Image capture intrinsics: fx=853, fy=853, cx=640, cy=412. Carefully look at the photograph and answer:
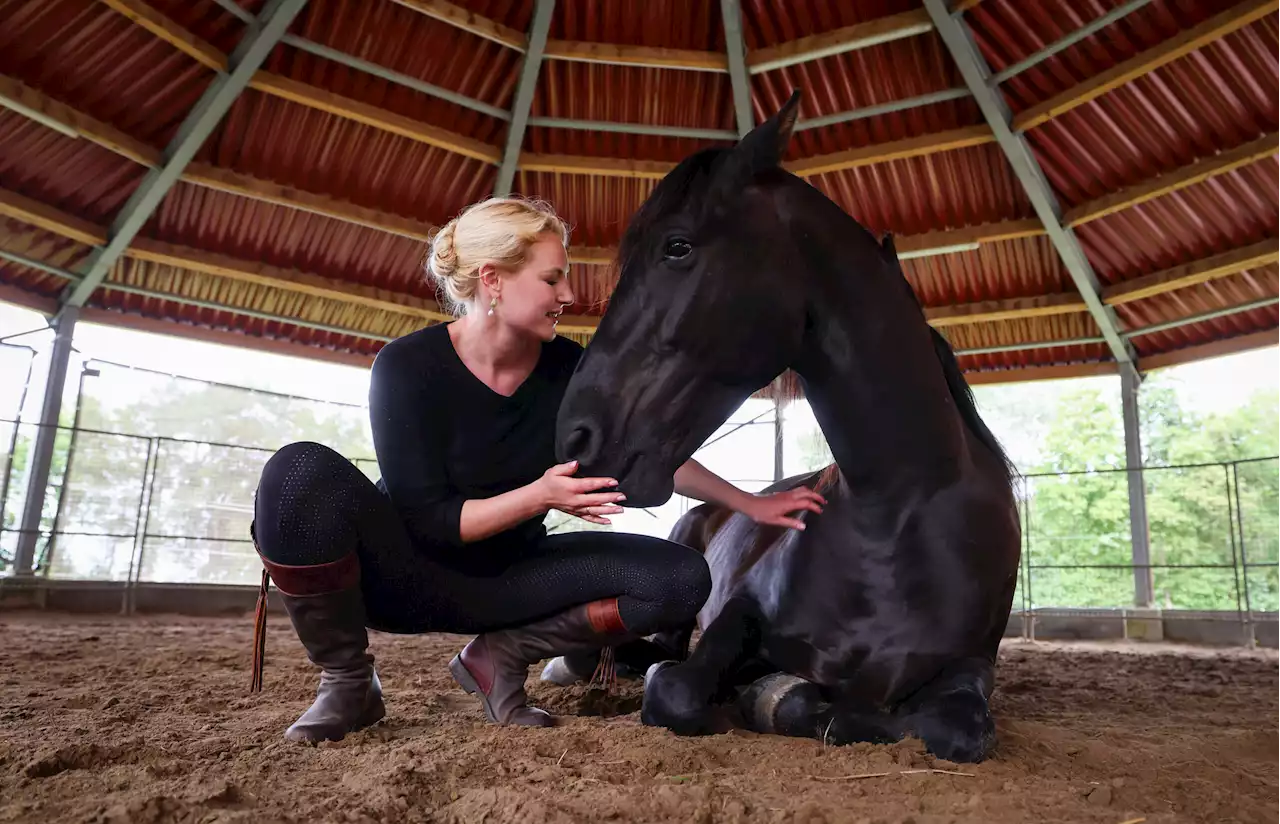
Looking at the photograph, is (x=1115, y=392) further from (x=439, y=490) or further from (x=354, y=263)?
(x=439, y=490)

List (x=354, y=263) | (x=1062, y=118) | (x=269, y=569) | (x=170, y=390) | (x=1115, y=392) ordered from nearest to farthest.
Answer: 1. (x=269, y=569)
2. (x=1062, y=118)
3. (x=354, y=263)
4. (x=170, y=390)
5. (x=1115, y=392)

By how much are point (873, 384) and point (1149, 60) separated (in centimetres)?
466

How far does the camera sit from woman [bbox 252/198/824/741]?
65.7 inches

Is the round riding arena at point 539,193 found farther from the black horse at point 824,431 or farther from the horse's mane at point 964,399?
the black horse at point 824,431

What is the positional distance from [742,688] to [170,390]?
12.7 meters

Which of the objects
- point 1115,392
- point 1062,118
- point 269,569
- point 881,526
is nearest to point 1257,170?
point 1062,118

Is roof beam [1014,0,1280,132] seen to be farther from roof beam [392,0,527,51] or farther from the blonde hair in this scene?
the blonde hair

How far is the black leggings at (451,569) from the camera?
1.66 m

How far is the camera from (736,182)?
1.70 metres

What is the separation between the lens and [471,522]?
1.66m

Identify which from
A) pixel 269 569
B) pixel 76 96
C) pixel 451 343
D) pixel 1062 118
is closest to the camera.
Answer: pixel 269 569

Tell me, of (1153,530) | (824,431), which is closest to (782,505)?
(824,431)

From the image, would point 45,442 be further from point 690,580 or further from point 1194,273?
point 1194,273

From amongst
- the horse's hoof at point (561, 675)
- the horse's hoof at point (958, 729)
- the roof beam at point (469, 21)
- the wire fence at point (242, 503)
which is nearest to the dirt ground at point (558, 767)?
the horse's hoof at point (958, 729)
